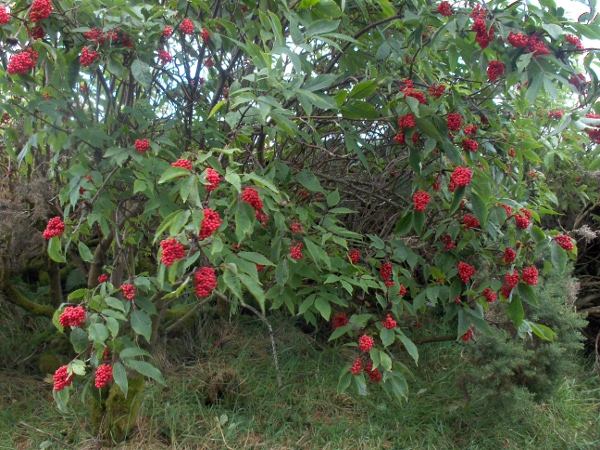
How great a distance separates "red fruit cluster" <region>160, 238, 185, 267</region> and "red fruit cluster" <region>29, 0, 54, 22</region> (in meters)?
1.00

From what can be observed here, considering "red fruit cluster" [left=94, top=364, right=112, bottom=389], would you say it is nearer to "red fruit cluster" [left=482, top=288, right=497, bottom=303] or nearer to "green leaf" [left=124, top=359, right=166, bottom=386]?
"green leaf" [left=124, top=359, right=166, bottom=386]

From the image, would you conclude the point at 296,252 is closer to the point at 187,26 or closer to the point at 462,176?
the point at 462,176

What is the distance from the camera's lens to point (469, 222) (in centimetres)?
238

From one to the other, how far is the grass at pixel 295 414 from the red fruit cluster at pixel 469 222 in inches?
55.1

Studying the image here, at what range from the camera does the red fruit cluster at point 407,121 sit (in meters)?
2.03

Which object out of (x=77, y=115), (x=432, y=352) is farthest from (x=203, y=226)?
(x=432, y=352)

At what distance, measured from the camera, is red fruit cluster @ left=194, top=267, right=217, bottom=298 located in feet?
5.06

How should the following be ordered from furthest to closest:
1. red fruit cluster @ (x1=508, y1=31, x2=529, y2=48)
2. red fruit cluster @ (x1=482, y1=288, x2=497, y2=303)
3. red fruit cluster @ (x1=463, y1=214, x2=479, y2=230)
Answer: red fruit cluster @ (x1=482, y1=288, x2=497, y2=303)
red fruit cluster @ (x1=463, y1=214, x2=479, y2=230)
red fruit cluster @ (x1=508, y1=31, x2=529, y2=48)

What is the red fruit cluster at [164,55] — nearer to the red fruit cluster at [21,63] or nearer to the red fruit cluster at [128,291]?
the red fruit cluster at [21,63]

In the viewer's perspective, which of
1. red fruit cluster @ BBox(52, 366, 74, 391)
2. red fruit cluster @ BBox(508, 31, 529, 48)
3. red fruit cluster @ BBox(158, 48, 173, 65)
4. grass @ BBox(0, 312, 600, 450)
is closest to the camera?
red fruit cluster @ BBox(508, 31, 529, 48)

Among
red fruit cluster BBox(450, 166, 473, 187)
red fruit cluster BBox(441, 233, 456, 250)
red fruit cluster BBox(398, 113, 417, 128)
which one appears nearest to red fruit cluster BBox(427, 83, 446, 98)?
red fruit cluster BBox(398, 113, 417, 128)

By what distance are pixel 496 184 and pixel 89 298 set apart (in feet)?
6.33

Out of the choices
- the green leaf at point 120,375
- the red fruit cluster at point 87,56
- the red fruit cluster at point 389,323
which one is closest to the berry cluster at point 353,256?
the red fruit cluster at point 389,323

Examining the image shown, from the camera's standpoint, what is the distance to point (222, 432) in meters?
3.06
